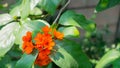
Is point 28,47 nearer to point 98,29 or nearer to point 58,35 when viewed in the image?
point 58,35

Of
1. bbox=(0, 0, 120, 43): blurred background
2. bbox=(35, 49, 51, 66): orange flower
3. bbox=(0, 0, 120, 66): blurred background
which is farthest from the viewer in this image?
bbox=(0, 0, 120, 43): blurred background

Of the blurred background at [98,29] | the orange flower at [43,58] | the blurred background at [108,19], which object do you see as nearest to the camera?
the orange flower at [43,58]

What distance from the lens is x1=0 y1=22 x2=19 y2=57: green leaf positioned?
1166 millimetres

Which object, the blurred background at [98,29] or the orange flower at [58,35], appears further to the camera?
the blurred background at [98,29]

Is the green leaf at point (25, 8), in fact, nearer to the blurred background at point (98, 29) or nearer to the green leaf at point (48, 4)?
the green leaf at point (48, 4)

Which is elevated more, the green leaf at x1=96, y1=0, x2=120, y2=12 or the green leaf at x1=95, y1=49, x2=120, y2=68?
the green leaf at x1=96, y1=0, x2=120, y2=12

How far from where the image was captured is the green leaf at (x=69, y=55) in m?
1.08

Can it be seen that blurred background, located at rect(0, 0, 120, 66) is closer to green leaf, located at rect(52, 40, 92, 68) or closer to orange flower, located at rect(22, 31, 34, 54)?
green leaf, located at rect(52, 40, 92, 68)

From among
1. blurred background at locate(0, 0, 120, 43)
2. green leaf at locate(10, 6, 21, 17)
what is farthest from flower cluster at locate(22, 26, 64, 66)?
blurred background at locate(0, 0, 120, 43)

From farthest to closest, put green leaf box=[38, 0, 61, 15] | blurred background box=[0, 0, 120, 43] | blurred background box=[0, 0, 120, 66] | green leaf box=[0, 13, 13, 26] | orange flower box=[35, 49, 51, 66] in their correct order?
blurred background box=[0, 0, 120, 43]
blurred background box=[0, 0, 120, 66]
green leaf box=[0, 13, 13, 26]
green leaf box=[38, 0, 61, 15]
orange flower box=[35, 49, 51, 66]

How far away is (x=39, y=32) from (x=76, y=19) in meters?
0.16

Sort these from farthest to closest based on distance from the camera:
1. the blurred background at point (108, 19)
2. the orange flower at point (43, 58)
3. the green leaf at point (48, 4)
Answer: the blurred background at point (108, 19), the green leaf at point (48, 4), the orange flower at point (43, 58)

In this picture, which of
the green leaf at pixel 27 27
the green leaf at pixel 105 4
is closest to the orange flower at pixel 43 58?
the green leaf at pixel 27 27

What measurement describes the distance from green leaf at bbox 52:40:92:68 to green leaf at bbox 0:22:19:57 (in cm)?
17
